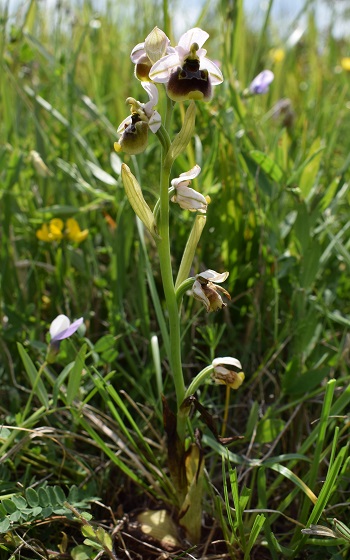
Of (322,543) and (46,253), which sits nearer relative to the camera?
(322,543)

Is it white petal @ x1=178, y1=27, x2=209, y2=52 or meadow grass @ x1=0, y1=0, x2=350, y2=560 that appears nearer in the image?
white petal @ x1=178, y1=27, x2=209, y2=52

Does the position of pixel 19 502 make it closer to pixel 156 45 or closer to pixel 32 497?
pixel 32 497

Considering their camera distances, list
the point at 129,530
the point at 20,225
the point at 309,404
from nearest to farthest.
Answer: the point at 129,530
the point at 309,404
the point at 20,225

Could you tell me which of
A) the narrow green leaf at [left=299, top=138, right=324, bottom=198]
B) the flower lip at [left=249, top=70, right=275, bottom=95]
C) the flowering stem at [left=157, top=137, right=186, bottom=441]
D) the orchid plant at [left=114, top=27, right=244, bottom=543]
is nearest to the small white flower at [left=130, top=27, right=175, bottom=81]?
the orchid plant at [left=114, top=27, right=244, bottom=543]

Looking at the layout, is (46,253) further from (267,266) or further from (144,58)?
(144,58)

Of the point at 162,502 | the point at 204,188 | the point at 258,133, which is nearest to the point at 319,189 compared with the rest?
the point at 258,133

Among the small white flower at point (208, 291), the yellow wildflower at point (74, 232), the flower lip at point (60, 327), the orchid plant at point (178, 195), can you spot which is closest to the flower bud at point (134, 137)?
the orchid plant at point (178, 195)

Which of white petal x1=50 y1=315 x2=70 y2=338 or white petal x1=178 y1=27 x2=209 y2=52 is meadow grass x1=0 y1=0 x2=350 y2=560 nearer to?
white petal x1=50 y1=315 x2=70 y2=338
